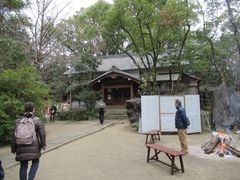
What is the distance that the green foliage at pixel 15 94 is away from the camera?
11.3 m

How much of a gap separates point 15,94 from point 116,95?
16649mm

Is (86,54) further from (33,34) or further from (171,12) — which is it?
(171,12)

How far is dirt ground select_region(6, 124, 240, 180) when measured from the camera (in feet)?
21.2

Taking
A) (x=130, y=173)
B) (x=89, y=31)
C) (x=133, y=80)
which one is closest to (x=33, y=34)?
(x=89, y=31)

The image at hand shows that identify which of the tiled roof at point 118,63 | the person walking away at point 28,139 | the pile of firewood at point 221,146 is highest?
the tiled roof at point 118,63

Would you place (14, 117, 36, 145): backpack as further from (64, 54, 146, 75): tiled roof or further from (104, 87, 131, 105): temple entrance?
(64, 54, 146, 75): tiled roof

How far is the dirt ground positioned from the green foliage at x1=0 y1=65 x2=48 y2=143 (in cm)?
278

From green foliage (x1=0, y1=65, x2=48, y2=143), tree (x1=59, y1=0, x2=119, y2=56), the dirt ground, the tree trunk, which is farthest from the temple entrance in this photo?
the dirt ground

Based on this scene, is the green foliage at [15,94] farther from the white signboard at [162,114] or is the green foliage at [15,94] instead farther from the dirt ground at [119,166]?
the white signboard at [162,114]

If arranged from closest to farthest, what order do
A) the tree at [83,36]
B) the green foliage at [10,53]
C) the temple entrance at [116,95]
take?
the green foliage at [10,53] → the tree at [83,36] → the temple entrance at [116,95]

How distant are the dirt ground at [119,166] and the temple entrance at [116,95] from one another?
1760 cm

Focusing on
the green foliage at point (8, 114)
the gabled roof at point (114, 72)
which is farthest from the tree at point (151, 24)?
the green foliage at point (8, 114)

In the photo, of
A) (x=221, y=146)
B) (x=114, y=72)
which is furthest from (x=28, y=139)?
(x=114, y=72)

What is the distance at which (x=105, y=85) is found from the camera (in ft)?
90.6
